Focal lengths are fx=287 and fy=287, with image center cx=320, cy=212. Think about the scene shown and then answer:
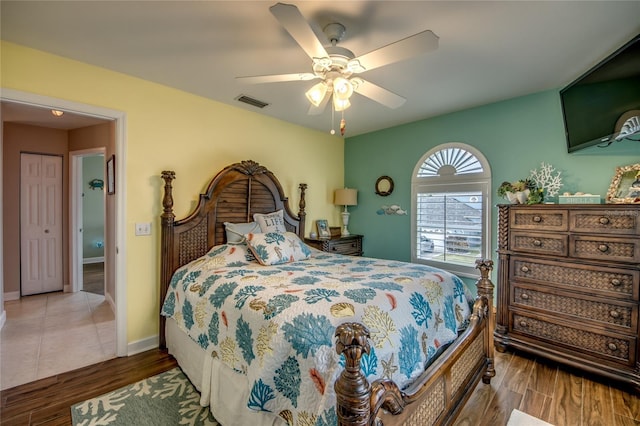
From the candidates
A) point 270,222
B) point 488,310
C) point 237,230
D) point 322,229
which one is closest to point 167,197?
point 237,230

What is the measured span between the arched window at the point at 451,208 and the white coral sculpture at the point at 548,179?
45 cm

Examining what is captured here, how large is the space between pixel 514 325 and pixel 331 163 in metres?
3.19

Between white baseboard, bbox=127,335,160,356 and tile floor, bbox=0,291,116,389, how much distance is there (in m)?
0.15

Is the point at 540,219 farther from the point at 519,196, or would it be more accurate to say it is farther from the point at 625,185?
the point at 625,185

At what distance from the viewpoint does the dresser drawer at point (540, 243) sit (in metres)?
2.45

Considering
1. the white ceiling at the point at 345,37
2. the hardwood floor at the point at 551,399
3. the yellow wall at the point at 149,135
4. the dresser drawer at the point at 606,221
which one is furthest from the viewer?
the yellow wall at the point at 149,135

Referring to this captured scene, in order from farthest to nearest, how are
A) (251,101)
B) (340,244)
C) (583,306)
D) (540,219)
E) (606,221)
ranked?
1. (340,244)
2. (251,101)
3. (540,219)
4. (583,306)
5. (606,221)

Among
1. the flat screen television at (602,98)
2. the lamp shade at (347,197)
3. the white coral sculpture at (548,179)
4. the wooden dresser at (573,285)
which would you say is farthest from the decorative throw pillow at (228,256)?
the flat screen television at (602,98)

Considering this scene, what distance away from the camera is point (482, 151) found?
3.36m

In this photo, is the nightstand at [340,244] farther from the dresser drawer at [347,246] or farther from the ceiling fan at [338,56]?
the ceiling fan at [338,56]

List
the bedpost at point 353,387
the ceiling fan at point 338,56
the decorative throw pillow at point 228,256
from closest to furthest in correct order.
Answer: the bedpost at point 353,387 → the ceiling fan at point 338,56 → the decorative throw pillow at point 228,256

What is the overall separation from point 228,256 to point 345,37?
6.73 ft

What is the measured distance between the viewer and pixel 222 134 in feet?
10.9

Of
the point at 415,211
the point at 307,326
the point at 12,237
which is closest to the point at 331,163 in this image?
the point at 415,211
